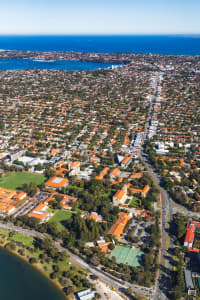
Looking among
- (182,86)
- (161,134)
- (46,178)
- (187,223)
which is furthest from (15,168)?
(182,86)

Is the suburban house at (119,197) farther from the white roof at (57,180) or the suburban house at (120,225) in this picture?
the white roof at (57,180)

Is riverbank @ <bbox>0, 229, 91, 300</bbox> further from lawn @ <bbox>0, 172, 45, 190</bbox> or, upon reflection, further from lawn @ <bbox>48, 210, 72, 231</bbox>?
lawn @ <bbox>0, 172, 45, 190</bbox>

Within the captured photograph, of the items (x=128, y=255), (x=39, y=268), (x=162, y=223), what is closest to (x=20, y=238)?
(x=39, y=268)

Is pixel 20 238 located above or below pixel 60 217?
below

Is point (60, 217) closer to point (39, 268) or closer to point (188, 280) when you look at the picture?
point (39, 268)

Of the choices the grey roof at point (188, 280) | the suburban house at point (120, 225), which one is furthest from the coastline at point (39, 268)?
the grey roof at point (188, 280)

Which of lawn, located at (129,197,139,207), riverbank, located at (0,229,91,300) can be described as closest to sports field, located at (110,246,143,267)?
riverbank, located at (0,229,91,300)

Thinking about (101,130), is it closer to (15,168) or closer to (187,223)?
(15,168)
